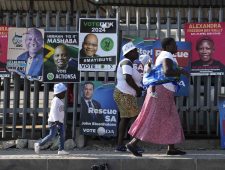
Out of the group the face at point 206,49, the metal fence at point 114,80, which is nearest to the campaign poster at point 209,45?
the face at point 206,49

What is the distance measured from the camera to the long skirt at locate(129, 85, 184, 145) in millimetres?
7168

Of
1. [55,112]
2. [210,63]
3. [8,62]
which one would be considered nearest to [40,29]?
[8,62]

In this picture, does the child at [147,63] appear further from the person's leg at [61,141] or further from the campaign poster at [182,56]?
the person's leg at [61,141]

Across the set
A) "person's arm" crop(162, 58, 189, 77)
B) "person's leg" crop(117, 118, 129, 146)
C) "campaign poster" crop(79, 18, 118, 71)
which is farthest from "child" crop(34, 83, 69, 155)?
"person's arm" crop(162, 58, 189, 77)

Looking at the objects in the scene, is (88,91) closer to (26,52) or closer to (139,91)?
(139,91)

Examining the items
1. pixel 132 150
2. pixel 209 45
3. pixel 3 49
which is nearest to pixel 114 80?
pixel 132 150

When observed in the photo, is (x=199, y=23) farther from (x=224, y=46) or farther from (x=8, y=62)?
(x=8, y=62)

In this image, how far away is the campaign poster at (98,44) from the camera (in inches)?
321

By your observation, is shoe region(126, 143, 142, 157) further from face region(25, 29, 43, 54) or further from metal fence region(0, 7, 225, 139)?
face region(25, 29, 43, 54)

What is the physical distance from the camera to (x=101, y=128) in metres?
8.19

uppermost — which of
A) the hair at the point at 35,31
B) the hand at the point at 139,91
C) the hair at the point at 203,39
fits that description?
the hair at the point at 35,31

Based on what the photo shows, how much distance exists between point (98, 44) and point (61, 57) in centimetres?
66
